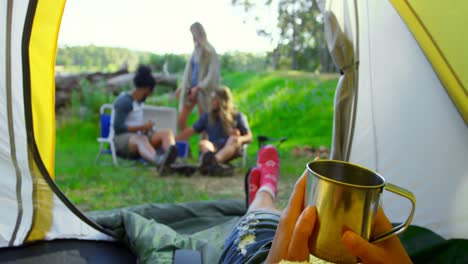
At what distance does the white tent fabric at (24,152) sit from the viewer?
5.07 feet

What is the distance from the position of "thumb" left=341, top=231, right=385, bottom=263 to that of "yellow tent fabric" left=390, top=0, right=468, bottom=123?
934 millimetres

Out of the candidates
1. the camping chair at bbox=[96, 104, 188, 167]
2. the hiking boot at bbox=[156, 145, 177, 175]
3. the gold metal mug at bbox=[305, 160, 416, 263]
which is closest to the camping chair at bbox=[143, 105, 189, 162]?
the camping chair at bbox=[96, 104, 188, 167]

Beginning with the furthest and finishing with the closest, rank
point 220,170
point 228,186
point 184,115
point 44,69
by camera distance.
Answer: point 184,115, point 220,170, point 228,186, point 44,69

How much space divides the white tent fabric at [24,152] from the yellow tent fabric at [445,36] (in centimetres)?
126

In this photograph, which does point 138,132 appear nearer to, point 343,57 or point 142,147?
point 142,147

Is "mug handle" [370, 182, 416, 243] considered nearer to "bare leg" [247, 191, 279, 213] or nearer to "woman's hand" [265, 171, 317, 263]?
"woman's hand" [265, 171, 317, 263]

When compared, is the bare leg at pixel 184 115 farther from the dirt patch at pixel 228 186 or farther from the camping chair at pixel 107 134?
the dirt patch at pixel 228 186

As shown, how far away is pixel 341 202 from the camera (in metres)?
0.74

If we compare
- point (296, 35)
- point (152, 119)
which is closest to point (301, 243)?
point (152, 119)

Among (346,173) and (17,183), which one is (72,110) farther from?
(346,173)

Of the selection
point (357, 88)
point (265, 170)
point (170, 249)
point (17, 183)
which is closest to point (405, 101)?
point (357, 88)

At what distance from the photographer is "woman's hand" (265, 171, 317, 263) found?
0.79 meters

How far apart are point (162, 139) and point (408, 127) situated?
2.76 m

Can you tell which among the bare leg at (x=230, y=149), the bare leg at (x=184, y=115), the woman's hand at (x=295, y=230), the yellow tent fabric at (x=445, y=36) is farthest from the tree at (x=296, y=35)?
the woman's hand at (x=295, y=230)
